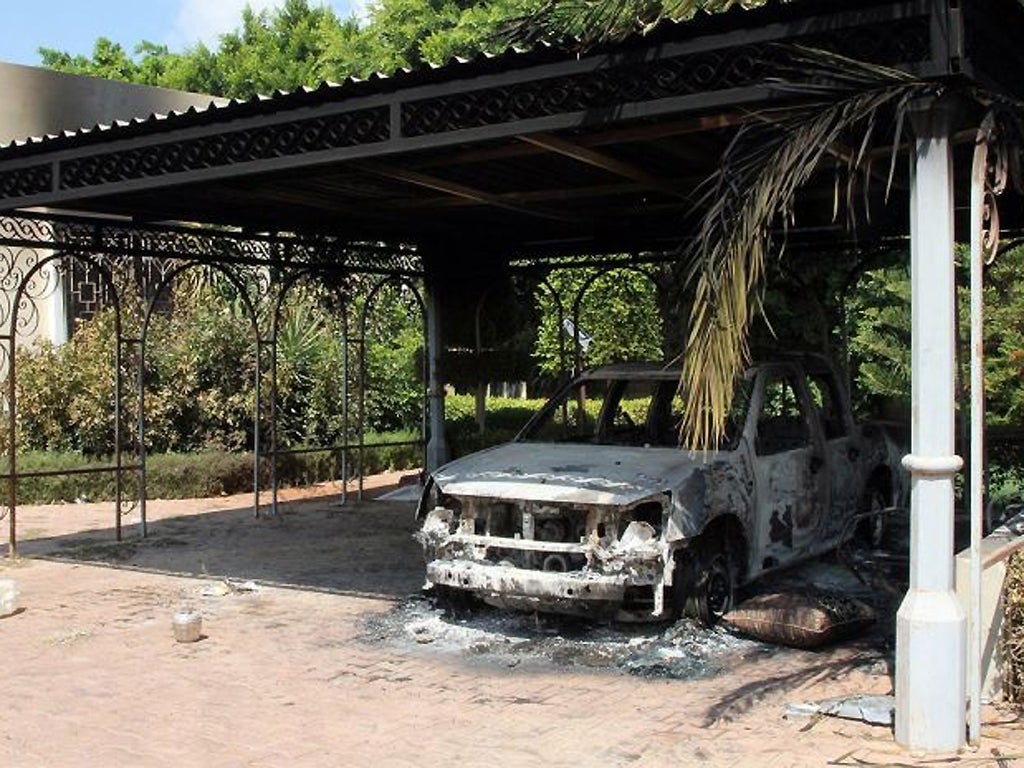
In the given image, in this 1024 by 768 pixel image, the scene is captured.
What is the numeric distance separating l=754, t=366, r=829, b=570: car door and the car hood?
720mm

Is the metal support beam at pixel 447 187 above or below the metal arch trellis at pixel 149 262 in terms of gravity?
above

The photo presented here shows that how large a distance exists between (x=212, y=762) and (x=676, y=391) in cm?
485

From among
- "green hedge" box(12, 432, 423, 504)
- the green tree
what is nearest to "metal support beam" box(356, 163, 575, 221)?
"green hedge" box(12, 432, 423, 504)

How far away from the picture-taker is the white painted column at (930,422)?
5445 millimetres

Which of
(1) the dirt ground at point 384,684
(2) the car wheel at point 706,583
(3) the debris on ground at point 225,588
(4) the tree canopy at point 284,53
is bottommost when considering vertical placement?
(1) the dirt ground at point 384,684

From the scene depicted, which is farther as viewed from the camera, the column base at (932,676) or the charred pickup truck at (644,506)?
the charred pickup truck at (644,506)

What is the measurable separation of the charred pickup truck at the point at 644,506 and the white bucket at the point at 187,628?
161 centimetres

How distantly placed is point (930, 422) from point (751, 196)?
→ 1.41 m

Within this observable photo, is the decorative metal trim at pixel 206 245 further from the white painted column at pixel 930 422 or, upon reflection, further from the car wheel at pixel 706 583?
the white painted column at pixel 930 422

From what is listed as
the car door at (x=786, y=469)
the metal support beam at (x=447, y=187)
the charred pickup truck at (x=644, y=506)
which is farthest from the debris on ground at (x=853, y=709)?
the metal support beam at (x=447, y=187)

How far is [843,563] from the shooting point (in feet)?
30.0

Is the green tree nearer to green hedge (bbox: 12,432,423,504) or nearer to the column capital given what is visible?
green hedge (bbox: 12,432,423,504)

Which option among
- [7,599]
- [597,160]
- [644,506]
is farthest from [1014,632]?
[7,599]

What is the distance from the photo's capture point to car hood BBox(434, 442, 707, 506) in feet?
24.1
